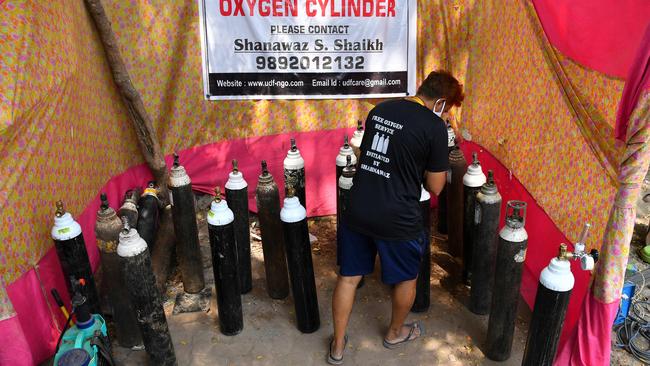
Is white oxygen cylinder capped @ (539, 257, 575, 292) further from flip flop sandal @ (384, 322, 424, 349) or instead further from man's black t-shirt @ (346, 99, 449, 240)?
flip flop sandal @ (384, 322, 424, 349)

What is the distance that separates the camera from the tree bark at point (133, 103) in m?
4.11

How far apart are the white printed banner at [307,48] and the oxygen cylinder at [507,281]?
221 centimetres

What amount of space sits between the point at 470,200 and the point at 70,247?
9.18 feet

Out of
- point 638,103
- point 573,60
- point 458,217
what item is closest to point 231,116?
point 458,217

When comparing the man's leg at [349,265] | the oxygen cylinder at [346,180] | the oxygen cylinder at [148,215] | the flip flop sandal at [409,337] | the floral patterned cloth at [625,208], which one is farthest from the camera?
the oxygen cylinder at [148,215]

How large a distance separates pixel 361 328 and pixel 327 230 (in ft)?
5.14

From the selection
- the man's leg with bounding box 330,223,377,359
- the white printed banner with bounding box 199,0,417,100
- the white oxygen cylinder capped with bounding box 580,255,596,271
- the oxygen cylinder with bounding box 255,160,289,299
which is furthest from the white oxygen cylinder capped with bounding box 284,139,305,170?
the white oxygen cylinder capped with bounding box 580,255,596,271

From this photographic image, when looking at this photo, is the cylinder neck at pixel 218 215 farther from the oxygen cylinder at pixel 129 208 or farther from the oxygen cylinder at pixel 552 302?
the oxygen cylinder at pixel 552 302

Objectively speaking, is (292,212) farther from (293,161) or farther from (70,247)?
(70,247)

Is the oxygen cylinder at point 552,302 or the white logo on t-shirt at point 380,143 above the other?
the white logo on t-shirt at point 380,143

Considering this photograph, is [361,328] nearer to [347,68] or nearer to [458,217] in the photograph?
[458,217]

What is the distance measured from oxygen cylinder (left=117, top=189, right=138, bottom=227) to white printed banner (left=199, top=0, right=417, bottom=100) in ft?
3.94

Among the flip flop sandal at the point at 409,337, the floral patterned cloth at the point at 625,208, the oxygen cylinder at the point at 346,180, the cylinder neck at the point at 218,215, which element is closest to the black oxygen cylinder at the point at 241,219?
the cylinder neck at the point at 218,215

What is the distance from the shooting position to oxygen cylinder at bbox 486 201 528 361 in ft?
10.4
